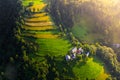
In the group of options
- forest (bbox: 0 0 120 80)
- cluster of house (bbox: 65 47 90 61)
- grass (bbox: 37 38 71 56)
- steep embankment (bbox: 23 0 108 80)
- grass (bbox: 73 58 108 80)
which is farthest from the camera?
grass (bbox: 37 38 71 56)

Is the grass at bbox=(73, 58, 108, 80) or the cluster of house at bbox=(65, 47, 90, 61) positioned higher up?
the cluster of house at bbox=(65, 47, 90, 61)

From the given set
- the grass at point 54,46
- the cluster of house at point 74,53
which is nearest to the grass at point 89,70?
the cluster of house at point 74,53

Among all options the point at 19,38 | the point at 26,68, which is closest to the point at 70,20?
the point at 19,38

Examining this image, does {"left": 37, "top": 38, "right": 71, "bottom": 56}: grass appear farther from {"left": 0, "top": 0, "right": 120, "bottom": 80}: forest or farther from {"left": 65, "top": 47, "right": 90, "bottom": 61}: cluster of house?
{"left": 65, "top": 47, "right": 90, "bottom": 61}: cluster of house

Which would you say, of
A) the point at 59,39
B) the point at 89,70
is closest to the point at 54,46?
the point at 59,39

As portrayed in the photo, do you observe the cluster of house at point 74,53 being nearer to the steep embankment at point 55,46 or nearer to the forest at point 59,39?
the forest at point 59,39

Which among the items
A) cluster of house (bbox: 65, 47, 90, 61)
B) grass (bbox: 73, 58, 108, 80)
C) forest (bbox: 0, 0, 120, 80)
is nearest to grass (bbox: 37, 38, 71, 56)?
forest (bbox: 0, 0, 120, 80)

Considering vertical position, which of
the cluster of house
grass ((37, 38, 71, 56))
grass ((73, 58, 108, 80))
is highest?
grass ((37, 38, 71, 56))

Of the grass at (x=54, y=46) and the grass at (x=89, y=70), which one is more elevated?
the grass at (x=54, y=46)

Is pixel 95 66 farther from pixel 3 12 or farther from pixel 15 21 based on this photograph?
pixel 3 12

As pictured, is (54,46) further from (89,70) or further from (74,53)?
(89,70)
